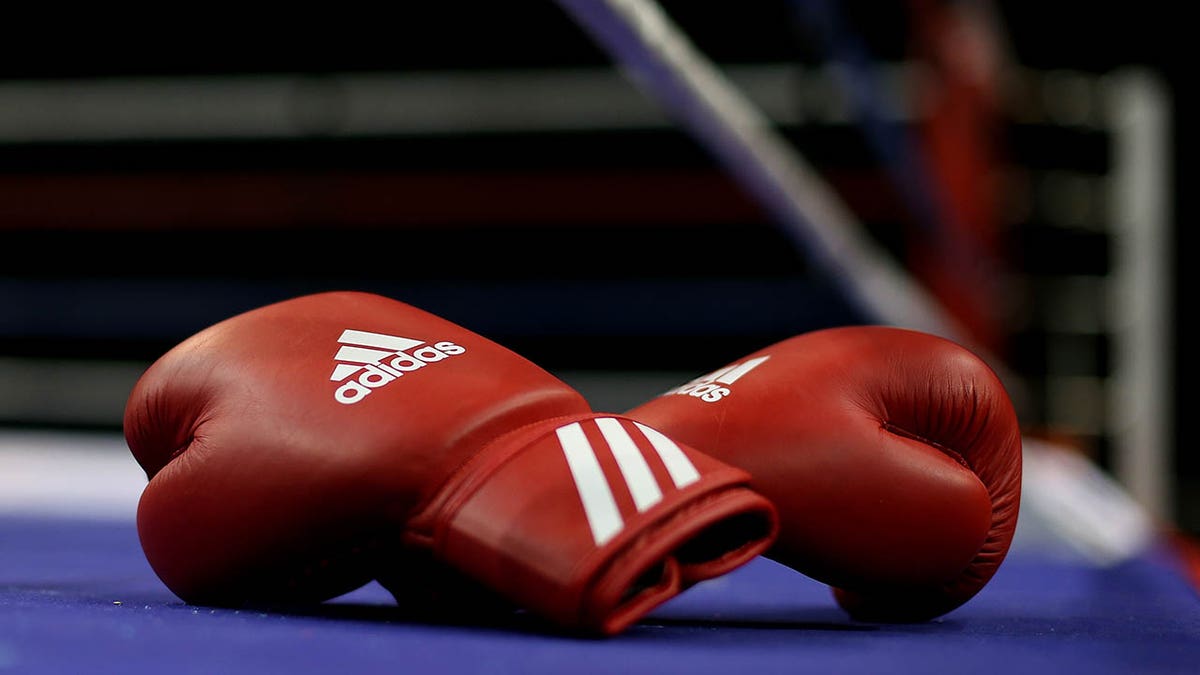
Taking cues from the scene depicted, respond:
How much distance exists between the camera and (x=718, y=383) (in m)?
0.95

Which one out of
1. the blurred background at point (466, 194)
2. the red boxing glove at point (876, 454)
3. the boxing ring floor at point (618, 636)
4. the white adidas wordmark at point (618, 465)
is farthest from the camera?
the blurred background at point (466, 194)

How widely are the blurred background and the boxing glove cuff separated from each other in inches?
119

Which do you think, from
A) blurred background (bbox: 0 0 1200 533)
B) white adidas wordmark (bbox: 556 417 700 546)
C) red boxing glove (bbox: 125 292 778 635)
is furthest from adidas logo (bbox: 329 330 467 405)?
blurred background (bbox: 0 0 1200 533)

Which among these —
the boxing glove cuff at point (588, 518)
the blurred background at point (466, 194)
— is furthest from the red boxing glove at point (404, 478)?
the blurred background at point (466, 194)

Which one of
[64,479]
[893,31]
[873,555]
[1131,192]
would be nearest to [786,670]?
[873,555]

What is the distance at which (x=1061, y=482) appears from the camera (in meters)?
2.64

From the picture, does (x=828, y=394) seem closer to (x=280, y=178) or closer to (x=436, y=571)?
(x=436, y=571)

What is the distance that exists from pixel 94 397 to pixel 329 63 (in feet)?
4.22

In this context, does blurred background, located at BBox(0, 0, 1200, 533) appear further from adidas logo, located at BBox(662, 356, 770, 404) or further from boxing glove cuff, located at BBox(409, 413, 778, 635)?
boxing glove cuff, located at BBox(409, 413, 778, 635)

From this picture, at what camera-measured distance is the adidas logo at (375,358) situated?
0.84 meters

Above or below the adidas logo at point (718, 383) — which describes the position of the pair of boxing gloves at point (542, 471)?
below

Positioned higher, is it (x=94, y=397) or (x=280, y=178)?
(x=280, y=178)

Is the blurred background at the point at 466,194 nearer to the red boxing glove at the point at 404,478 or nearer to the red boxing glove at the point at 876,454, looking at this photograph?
the red boxing glove at the point at 876,454

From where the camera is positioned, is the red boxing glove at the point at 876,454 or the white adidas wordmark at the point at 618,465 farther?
the red boxing glove at the point at 876,454
